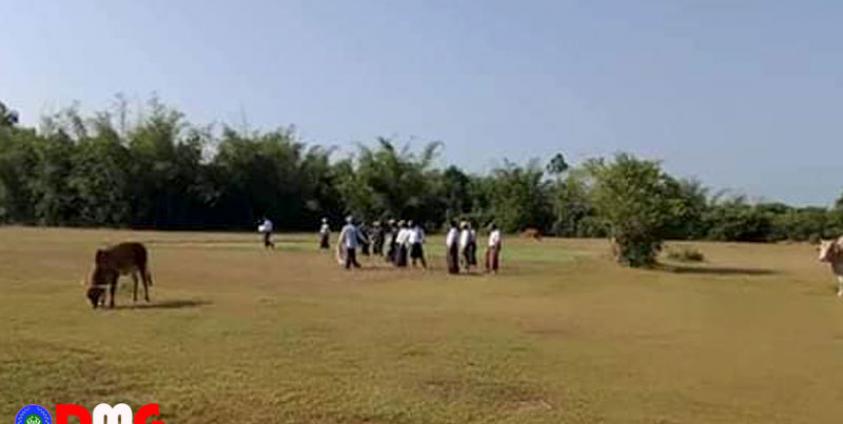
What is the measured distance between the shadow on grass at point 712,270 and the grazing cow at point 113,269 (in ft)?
64.8

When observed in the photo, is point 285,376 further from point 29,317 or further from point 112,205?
point 112,205

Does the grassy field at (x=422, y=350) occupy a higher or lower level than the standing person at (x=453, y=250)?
lower

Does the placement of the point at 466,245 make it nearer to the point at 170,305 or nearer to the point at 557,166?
the point at 170,305

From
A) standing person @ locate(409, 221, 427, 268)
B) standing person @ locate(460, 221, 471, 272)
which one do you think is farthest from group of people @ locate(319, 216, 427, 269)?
standing person @ locate(460, 221, 471, 272)

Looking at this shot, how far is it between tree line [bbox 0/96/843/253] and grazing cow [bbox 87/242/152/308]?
49.1 m

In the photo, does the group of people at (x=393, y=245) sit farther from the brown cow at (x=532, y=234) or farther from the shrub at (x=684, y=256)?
the brown cow at (x=532, y=234)

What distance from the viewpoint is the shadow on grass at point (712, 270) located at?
35156 mm

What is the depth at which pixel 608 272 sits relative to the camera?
109 ft

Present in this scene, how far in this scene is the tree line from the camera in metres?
69.5

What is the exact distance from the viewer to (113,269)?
64.7 ft

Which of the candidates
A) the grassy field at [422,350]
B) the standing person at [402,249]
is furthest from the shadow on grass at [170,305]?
the standing person at [402,249]

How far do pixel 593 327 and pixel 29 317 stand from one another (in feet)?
30.4

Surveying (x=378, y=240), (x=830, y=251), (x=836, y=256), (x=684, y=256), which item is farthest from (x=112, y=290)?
(x=684, y=256)

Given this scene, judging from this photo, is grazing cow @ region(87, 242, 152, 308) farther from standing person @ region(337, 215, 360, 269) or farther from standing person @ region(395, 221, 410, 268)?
standing person @ region(395, 221, 410, 268)
